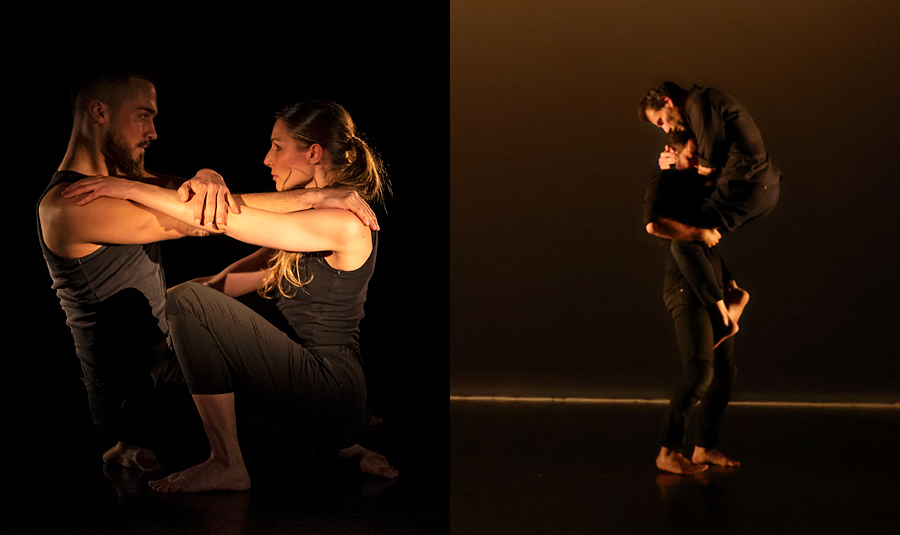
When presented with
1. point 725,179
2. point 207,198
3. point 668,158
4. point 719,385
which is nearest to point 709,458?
point 719,385

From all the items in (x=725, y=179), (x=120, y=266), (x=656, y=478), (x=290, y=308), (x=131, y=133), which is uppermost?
(x=131, y=133)

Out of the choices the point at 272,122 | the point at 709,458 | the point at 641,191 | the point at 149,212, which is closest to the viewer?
the point at 149,212

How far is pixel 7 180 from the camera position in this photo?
2834 millimetres

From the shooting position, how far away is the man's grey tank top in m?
2.45

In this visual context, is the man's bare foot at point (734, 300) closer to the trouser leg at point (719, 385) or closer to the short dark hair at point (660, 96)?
the trouser leg at point (719, 385)

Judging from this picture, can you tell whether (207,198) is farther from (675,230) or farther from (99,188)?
(675,230)

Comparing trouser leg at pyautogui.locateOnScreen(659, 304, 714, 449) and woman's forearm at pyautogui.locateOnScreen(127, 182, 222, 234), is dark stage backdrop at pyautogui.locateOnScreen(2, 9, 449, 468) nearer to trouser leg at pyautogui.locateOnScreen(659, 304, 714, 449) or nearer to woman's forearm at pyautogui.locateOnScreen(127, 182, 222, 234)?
woman's forearm at pyautogui.locateOnScreen(127, 182, 222, 234)

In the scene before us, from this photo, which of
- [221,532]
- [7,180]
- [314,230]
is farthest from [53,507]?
[7,180]

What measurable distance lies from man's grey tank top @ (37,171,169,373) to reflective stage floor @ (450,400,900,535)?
1162 millimetres

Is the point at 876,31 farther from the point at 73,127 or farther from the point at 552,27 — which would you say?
the point at 73,127

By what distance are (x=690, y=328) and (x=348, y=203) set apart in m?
1.60

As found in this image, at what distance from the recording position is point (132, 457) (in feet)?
8.34

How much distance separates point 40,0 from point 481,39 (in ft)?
10.4

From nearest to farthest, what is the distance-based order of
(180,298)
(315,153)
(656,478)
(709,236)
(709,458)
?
(180,298) → (315,153) → (656,478) → (709,236) → (709,458)
